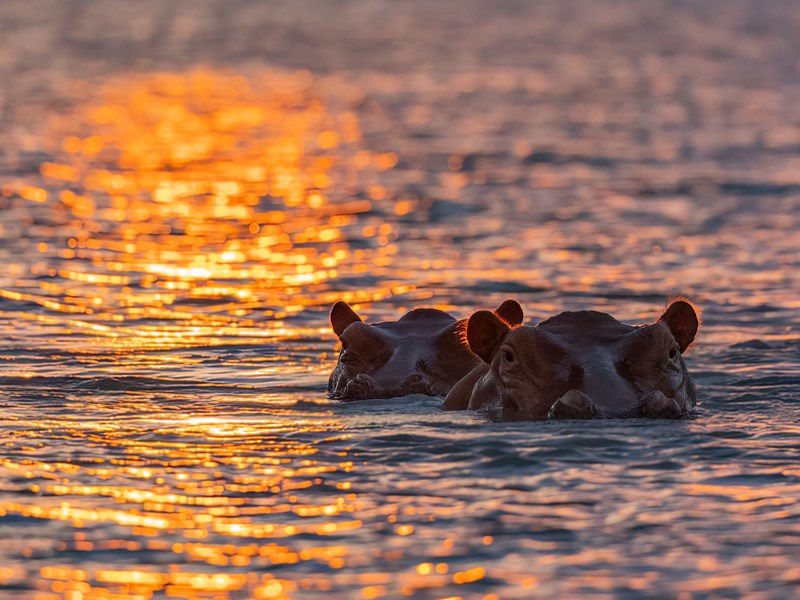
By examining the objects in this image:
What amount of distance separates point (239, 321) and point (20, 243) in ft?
19.9

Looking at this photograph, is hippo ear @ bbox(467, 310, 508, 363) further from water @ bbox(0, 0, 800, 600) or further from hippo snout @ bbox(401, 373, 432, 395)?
hippo snout @ bbox(401, 373, 432, 395)

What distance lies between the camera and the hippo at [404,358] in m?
12.4

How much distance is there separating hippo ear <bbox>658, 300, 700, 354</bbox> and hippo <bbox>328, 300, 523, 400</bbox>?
1.17m

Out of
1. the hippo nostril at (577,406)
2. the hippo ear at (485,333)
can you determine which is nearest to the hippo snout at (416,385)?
the hippo ear at (485,333)

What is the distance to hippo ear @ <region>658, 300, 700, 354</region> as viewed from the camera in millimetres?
11633

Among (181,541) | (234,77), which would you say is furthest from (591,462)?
(234,77)

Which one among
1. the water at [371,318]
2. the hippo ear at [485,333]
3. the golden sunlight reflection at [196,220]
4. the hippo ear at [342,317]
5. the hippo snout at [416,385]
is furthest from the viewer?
the golden sunlight reflection at [196,220]

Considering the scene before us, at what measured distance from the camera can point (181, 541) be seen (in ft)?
29.1

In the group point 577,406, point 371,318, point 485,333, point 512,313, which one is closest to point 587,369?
point 577,406

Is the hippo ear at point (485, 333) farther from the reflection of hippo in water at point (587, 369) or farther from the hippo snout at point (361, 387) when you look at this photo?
the hippo snout at point (361, 387)

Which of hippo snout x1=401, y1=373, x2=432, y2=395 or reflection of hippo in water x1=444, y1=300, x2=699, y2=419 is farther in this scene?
hippo snout x1=401, y1=373, x2=432, y2=395

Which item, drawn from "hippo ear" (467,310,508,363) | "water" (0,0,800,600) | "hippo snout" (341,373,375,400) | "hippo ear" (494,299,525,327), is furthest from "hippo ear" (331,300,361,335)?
"hippo ear" (467,310,508,363)

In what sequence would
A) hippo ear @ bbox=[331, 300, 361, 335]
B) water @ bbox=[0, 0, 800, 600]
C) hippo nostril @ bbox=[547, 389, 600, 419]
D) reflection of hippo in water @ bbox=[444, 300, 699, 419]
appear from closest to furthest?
water @ bbox=[0, 0, 800, 600]
hippo nostril @ bbox=[547, 389, 600, 419]
reflection of hippo in water @ bbox=[444, 300, 699, 419]
hippo ear @ bbox=[331, 300, 361, 335]

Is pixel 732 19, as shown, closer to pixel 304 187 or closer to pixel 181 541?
pixel 304 187
